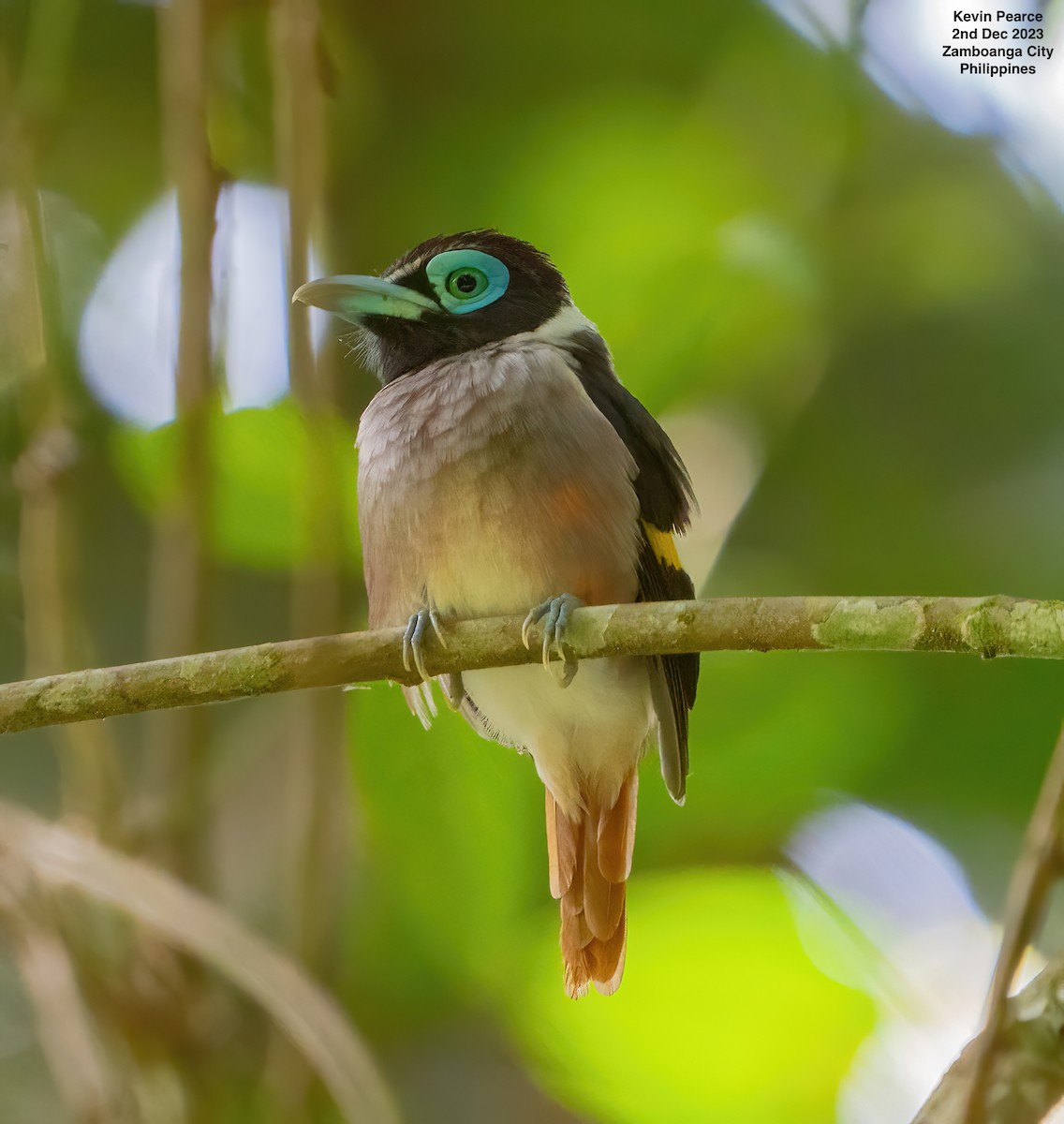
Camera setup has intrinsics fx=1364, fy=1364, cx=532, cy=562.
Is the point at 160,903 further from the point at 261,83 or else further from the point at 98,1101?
the point at 261,83

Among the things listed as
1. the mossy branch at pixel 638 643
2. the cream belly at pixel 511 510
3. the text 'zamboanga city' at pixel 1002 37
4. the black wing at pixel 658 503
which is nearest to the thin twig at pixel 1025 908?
the mossy branch at pixel 638 643

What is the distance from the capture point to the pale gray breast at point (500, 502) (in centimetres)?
152

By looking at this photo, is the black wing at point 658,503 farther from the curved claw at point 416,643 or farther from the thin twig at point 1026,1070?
the thin twig at point 1026,1070

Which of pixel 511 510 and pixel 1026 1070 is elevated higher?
pixel 511 510

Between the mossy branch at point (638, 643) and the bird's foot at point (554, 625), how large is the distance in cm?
2

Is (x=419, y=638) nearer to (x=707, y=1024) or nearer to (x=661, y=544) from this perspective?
(x=661, y=544)

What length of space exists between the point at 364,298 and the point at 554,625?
559 millimetres

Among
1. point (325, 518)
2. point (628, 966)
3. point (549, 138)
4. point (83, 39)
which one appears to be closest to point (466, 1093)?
point (628, 966)

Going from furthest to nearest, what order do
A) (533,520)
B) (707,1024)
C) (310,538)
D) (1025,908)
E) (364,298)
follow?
(364,298) < (533,520) < (707,1024) < (310,538) < (1025,908)

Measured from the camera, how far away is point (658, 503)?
1608 mm

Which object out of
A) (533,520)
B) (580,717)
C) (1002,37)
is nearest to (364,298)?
(533,520)

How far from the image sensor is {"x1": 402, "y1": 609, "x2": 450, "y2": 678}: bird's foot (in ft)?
4.17

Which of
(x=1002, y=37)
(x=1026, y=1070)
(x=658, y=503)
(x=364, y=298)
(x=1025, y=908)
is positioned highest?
(x=1002, y=37)

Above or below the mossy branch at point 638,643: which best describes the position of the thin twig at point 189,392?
above
